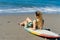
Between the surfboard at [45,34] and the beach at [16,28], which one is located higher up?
the surfboard at [45,34]

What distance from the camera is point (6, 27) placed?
35.7ft

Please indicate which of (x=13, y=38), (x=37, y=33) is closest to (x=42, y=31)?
(x=37, y=33)

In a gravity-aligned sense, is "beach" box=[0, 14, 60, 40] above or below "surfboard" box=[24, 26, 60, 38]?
below

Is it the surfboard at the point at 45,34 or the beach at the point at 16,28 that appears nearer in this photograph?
the surfboard at the point at 45,34

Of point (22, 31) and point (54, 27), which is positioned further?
point (54, 27)

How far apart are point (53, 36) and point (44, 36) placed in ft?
0.88

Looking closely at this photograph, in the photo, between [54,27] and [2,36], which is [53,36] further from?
[54,27]

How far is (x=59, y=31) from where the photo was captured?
1047 cm

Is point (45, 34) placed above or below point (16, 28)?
above

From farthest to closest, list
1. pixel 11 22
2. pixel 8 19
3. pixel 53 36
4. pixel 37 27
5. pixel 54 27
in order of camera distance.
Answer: pixel 8 19, pixel 11 22, pixel 54 27, pixel 37 27, pixel 53 36

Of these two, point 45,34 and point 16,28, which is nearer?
point 45,34

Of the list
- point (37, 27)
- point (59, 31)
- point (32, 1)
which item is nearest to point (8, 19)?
point (59, 31)

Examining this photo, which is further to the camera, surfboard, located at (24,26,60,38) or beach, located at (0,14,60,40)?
beach, located at (0,14,60,40)

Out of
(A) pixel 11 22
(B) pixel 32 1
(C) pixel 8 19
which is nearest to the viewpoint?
(A) pixel 11 22
